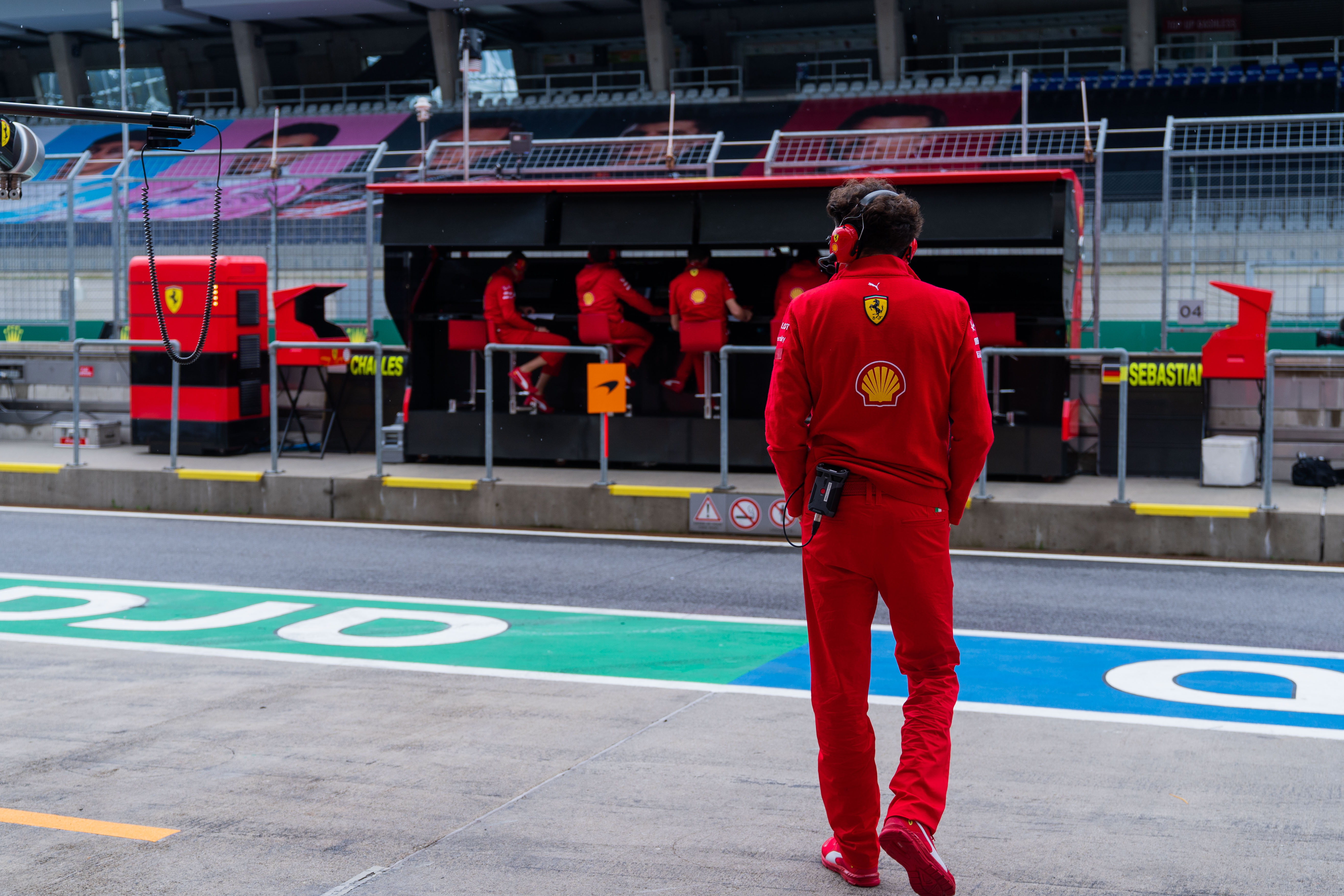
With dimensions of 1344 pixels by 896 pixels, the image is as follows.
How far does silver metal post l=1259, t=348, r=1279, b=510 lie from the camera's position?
916 cm

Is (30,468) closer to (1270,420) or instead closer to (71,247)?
(71,247)

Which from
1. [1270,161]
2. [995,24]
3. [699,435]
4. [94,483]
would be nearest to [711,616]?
[699,435]

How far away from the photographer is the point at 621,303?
1255cm

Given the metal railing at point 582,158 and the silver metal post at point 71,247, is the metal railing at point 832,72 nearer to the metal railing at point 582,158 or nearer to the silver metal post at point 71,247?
the metal railing at point 582,158

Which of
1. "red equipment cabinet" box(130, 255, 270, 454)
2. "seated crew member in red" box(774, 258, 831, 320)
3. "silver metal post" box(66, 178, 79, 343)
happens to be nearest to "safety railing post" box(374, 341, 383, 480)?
"red equipment cabinet" box(130, 255, 270, 454)

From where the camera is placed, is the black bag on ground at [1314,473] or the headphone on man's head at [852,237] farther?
the black bag on ground at [1314,473]

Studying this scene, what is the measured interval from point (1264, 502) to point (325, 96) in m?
37.9

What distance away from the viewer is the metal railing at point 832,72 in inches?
1385

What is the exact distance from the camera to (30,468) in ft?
41.2

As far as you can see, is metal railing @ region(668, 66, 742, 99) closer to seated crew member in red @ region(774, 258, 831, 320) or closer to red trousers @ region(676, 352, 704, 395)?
red trousers @ region(676, 352, 704, 395)

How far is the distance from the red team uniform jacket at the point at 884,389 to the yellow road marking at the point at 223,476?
352 inches

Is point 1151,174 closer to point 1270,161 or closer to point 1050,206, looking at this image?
point 1270,161

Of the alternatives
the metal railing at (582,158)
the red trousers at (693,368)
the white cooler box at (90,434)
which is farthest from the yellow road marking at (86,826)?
the white cooler box at (90,434)

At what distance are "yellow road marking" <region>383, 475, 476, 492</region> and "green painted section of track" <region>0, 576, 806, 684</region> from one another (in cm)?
295
